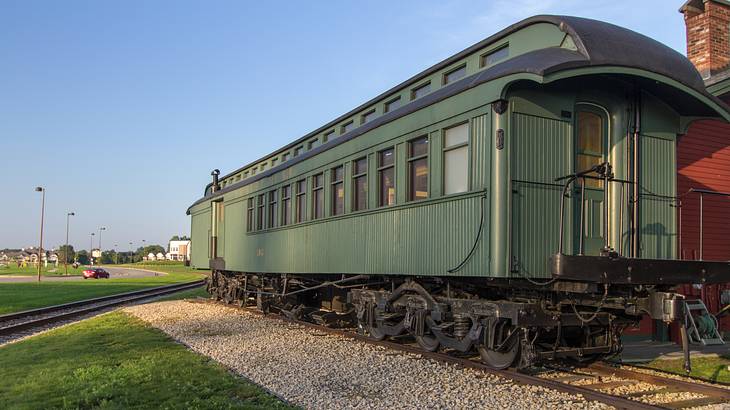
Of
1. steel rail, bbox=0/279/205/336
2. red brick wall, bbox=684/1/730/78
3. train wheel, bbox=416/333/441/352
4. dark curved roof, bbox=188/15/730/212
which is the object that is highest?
red brick wall, bbox=684/1/730/78

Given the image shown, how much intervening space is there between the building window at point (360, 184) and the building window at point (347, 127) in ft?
4.44

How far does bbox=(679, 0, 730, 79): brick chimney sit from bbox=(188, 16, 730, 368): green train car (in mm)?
6024

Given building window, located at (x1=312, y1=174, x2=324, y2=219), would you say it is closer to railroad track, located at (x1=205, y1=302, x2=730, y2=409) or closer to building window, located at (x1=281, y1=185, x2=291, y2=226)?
building window, located at (x1=281, y1=185, x2=291, y2=226)

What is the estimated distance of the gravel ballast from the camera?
620cm

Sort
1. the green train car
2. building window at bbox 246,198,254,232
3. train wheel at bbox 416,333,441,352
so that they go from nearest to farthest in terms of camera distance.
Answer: the green train car < train wheel at bbox 416,333,441,352 < building window at bbox 246,198,254,232

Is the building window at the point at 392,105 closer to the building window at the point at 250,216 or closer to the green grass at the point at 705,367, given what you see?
the green grass at the point at 705,367

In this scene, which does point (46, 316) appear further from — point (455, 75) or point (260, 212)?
point (455, 75)

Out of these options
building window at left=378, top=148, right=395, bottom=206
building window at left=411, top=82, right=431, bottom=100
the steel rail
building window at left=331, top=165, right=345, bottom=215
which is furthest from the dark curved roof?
the steel rail

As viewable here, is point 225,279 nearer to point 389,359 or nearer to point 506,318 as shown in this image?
point 389,359

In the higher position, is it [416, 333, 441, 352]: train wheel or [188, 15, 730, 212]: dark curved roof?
[188, 15, 730, 212]: dark curved roof

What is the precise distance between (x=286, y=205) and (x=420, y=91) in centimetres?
549

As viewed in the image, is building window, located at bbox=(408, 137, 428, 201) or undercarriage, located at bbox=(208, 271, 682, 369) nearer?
undercarriage, located at bbox=(208, 271, 682, 369)

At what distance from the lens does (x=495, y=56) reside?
26.9ft

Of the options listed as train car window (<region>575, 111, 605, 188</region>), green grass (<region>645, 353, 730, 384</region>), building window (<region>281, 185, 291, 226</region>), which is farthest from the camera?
building window (<region>281, 185, 291, 226</region>)
